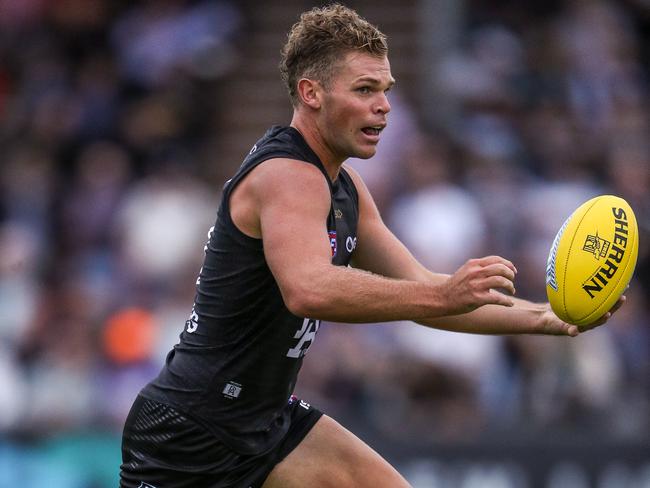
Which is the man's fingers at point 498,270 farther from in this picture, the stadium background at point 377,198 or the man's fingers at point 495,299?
the stadium background at point 377,198

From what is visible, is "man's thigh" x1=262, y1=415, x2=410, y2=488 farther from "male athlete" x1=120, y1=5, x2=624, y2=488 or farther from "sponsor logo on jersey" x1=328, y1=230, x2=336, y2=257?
"sponsor logo on jersey" x1=328, y1=230, x2=336, y2=257

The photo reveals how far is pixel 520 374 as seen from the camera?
1048 cm

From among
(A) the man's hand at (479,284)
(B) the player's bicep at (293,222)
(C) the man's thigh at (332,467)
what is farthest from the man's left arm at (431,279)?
(A) the man's hand at (479,284)

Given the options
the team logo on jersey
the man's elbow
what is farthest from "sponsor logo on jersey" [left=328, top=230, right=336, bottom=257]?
the man's elbow

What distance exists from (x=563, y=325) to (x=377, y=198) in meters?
5.89

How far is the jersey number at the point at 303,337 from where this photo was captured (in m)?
5.82

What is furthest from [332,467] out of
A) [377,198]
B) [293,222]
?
[377,198]

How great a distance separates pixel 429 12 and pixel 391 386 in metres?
4.65

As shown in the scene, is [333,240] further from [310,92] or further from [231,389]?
[231,389]

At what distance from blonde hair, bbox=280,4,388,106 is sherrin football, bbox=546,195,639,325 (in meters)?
1.23

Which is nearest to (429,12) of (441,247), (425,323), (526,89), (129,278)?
(526,89)

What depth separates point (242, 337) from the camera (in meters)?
5.71

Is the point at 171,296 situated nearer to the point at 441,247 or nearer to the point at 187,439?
the point at 441,247

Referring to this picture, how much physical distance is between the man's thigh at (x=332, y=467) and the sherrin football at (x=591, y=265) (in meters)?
1.11
